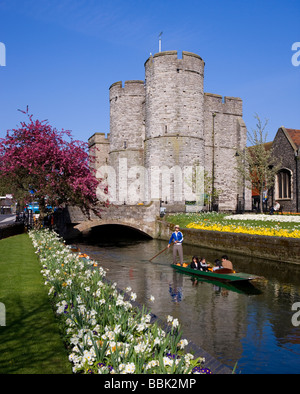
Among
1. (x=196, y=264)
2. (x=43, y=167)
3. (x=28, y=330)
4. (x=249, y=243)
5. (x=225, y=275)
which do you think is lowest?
(x=225, y=275)

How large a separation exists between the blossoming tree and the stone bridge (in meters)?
8.91

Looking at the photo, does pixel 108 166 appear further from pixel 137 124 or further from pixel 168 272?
pixel 168 272

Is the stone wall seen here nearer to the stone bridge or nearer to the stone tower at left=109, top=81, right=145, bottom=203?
the stone bridge

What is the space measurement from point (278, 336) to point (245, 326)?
0.95 meters

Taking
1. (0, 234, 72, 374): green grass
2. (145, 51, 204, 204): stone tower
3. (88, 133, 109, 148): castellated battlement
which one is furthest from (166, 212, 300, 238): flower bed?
(88, 133, 109, 148): castellated battlement

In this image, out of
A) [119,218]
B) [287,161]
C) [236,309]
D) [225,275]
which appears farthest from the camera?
[287,161]

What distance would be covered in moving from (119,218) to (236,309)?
23990 mm

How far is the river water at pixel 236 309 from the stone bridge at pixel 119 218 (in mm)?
13672

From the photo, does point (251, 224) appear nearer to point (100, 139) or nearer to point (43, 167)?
point (43, 167)

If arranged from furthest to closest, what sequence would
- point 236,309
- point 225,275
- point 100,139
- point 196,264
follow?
point 100,139, point 196,264, point 225,275, point 236,309

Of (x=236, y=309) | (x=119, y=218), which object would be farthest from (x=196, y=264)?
(x=119, y=218)

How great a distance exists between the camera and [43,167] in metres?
22.2

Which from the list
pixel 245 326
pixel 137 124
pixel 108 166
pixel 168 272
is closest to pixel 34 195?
pixel 168 272

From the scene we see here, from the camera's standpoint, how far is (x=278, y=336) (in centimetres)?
880
